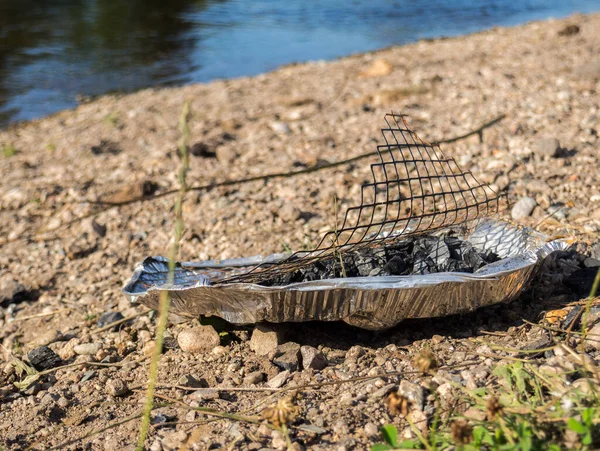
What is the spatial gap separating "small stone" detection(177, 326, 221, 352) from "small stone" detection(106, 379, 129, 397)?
286mm

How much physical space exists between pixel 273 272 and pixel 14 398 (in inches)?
41.4

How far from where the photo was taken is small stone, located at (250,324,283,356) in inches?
93.6

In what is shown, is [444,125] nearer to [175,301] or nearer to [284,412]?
[175,301]

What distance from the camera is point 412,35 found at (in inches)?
459

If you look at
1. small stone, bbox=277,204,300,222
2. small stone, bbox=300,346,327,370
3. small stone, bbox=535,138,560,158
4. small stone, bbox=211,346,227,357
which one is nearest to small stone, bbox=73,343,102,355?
small stone, bbox=211,346,227,357

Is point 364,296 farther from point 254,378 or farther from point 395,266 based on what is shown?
point 254,378

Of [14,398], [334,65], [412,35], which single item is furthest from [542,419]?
[412,35]

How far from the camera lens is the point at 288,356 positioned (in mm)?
2311

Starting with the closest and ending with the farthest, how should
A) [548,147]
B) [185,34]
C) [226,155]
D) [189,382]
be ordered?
1. [189,382]
2. [548,147]
3. [226,155]
4. [185,34]

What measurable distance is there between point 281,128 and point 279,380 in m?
3.25

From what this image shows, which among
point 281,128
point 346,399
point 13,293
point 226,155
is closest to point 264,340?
point 346,399

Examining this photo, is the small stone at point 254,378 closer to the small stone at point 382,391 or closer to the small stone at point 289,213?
the small stone at point 382,391

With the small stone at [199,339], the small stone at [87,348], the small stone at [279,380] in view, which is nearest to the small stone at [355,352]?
the small stone at [279,380]

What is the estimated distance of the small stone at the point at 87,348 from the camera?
2.68 m
